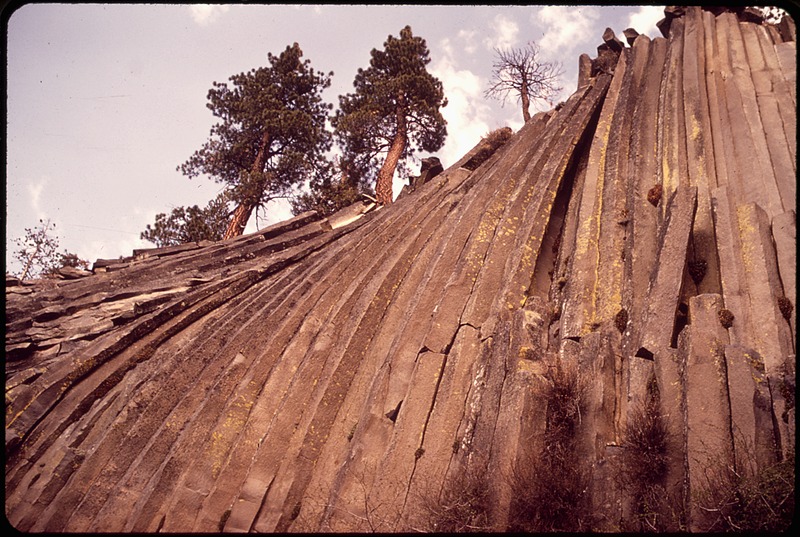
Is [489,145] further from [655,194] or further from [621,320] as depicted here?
[621,320]

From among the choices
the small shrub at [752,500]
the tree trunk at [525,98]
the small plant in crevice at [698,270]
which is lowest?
the small shrub at [752,500]

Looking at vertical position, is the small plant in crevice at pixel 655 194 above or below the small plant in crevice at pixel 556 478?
above

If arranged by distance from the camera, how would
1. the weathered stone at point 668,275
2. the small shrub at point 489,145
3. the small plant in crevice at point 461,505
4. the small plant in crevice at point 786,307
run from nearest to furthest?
1. the small plant in crevice at point 461,505
2. the small plant in crevice at point 786,307
3. the weathered stone at point 668,275
4. the small shrub at point 489,145

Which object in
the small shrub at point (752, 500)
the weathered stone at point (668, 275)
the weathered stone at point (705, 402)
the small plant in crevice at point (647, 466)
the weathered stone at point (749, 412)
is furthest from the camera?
the weathered stone at point (668, 275)

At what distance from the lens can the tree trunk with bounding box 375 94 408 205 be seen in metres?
28.4

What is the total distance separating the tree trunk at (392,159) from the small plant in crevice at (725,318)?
1788 cm

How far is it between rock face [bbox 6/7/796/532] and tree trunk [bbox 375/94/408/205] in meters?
8.43

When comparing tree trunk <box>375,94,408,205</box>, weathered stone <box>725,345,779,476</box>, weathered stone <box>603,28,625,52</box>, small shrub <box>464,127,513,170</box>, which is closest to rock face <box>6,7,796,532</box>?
weathered stone <box>725,345,779,476</box>

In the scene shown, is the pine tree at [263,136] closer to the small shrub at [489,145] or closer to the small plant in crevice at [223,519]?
the small shrub at [489,145]

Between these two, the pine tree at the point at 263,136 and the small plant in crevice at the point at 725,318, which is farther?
the pine tree at the point at 263,136

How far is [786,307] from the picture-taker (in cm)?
985

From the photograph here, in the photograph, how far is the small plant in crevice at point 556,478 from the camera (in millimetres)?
8766

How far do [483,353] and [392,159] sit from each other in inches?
780

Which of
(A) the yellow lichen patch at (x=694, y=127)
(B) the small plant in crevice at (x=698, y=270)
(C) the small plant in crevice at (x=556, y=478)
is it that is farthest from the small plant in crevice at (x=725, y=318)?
(A) the yellow lichen patch at (x=694, y=127)
